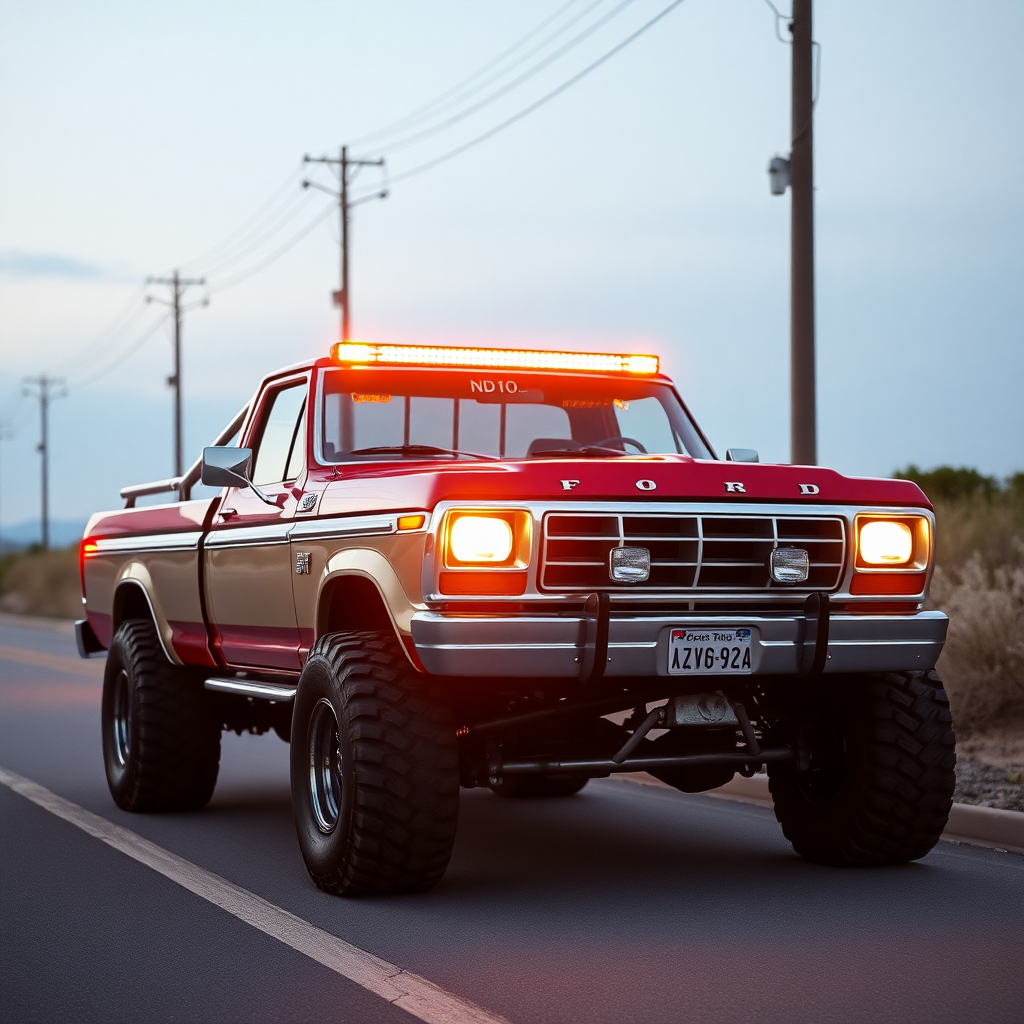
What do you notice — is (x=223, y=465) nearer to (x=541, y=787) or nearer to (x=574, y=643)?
(x=574, y=643)

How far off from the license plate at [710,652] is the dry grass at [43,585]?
4023 cm

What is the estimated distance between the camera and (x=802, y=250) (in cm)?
1479

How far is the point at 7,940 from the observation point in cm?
639

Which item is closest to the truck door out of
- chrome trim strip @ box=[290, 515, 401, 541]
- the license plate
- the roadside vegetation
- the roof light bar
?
chrome trim strip @ box=[290, 515, 401, 541]

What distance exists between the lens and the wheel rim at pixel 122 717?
32.7 feet

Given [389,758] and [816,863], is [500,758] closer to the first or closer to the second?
[389,758]

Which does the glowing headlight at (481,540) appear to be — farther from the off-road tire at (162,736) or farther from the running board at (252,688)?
the off-road tire at (162,736)

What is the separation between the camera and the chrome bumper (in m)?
6.56

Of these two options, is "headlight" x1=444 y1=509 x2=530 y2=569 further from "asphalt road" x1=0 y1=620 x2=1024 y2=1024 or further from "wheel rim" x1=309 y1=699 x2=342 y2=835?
"asphalt road" x1=0 y1=620 x2=1024 y2=1024

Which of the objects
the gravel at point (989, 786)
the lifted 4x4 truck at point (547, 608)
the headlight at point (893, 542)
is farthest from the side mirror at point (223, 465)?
the gravel at point (989, 786)

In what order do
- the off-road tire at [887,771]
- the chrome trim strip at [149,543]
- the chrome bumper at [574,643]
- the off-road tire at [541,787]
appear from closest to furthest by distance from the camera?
the chrome bumper at [574,643] → the off-road tire at [887,771] → the chrome trim strip at [149,543] → the off-road tire at [541,787]

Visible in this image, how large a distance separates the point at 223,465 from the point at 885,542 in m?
3.08

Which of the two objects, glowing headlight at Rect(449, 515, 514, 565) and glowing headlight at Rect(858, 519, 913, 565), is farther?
glowing headlight at Rect(858, 519, 913, 565)

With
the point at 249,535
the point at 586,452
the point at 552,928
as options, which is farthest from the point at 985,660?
the point at 552,928
